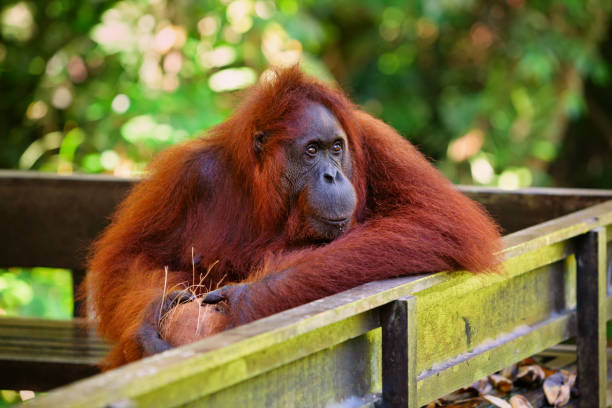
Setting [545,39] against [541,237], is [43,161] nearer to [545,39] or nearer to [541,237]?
[545,39]

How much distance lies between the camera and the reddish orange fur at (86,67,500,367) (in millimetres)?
2578

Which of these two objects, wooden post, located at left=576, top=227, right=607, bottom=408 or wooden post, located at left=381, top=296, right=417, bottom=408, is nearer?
wooden post, located at left=381, top=296, right=417, bottom=408

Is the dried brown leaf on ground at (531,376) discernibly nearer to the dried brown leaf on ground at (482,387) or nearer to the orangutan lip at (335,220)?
Answer: the dried brown leaf on ground at (482,387)

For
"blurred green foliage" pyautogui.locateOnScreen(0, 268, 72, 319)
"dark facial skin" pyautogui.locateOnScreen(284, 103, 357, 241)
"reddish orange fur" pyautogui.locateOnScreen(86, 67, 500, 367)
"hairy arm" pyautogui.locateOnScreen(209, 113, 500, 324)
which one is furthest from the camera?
"blurred green foliage" pyautogui.locateOnScreen(0, 268, 72, 319)

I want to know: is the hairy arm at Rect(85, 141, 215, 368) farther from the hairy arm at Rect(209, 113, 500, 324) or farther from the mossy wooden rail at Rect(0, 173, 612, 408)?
the mossy wooden rail at Rect(0, 173, 612, 408)

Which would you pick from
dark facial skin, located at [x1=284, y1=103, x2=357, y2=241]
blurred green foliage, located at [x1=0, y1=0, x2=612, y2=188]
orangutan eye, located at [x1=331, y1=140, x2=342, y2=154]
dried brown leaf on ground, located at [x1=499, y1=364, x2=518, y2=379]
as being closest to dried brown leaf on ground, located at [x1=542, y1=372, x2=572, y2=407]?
dried brown leaf on ground, located at [x1=499, y1=364, x2=518, y2=379]

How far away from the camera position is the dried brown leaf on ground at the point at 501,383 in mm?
3010

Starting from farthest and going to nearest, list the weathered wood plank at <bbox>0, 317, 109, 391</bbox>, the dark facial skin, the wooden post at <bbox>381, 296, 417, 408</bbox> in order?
the weathered wood plank at <bbox>0, 317, 109, 391</bbox> < the dark facial skin < the wooden post at <bbox>381, 296, 417, 408</bbox>

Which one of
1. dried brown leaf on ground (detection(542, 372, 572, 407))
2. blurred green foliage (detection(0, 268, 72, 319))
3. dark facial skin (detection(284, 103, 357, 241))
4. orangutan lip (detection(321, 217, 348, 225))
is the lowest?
dried brown leaf on ground (detection(542, 372, 572, 407))

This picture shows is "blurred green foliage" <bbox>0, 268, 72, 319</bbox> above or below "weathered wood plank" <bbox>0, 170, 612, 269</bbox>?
below

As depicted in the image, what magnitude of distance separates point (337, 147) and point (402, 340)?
86cm

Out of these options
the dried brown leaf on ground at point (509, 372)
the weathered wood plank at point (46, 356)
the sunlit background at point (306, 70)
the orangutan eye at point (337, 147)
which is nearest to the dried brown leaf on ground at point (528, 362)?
the dried brown leaf on ground at point (509, 372)

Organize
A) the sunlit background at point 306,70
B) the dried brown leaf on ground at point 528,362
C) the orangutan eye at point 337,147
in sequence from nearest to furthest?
the orangutan eye at point 337,147 < the dried brown leaf on ground at point 528,362 < the sunlit background at point 306,70

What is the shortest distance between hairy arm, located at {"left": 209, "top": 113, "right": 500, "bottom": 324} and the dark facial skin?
0.07 metres
